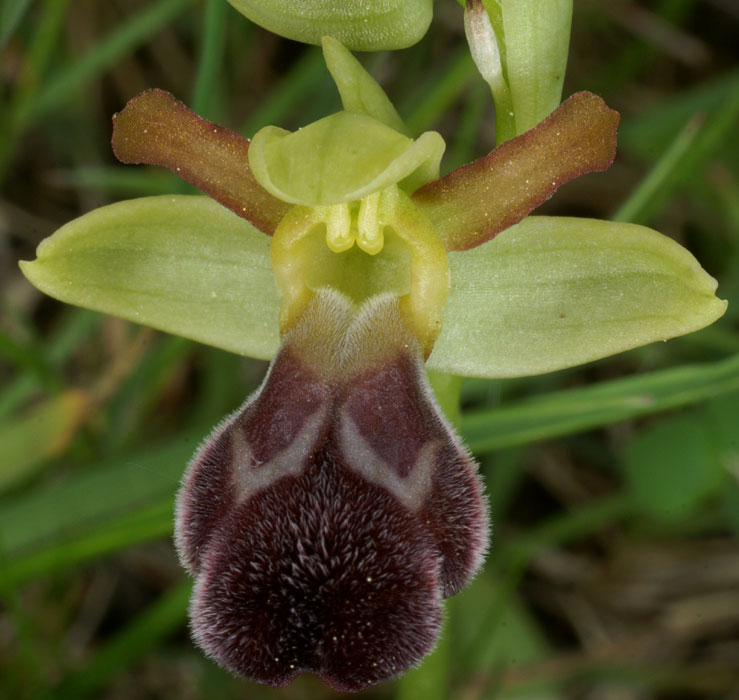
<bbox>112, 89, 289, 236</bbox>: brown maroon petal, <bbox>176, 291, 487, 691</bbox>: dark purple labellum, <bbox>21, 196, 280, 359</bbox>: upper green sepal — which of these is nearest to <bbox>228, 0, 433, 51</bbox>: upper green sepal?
<bbox>112, 89, 289, 236</bbox>: brown maroon petal

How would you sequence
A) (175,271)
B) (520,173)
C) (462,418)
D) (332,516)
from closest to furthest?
(332,516)
(520,173)
(175,271)
(462,418)

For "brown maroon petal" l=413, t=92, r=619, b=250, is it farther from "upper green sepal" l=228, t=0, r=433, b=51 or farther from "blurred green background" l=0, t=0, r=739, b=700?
"blurred green background" l=0, t=0, r=739, b=700

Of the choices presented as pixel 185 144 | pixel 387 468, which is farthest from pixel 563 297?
pixel 185 144

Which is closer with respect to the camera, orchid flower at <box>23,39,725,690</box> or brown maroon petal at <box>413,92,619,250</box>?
orchid flower at <box>23,39,725,690</box>

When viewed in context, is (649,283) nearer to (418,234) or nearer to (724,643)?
(418,234)

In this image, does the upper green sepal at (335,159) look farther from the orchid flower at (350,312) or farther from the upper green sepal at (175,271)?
the upper green sepal at (175,271)

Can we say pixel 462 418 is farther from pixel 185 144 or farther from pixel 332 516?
pixel 185 144
